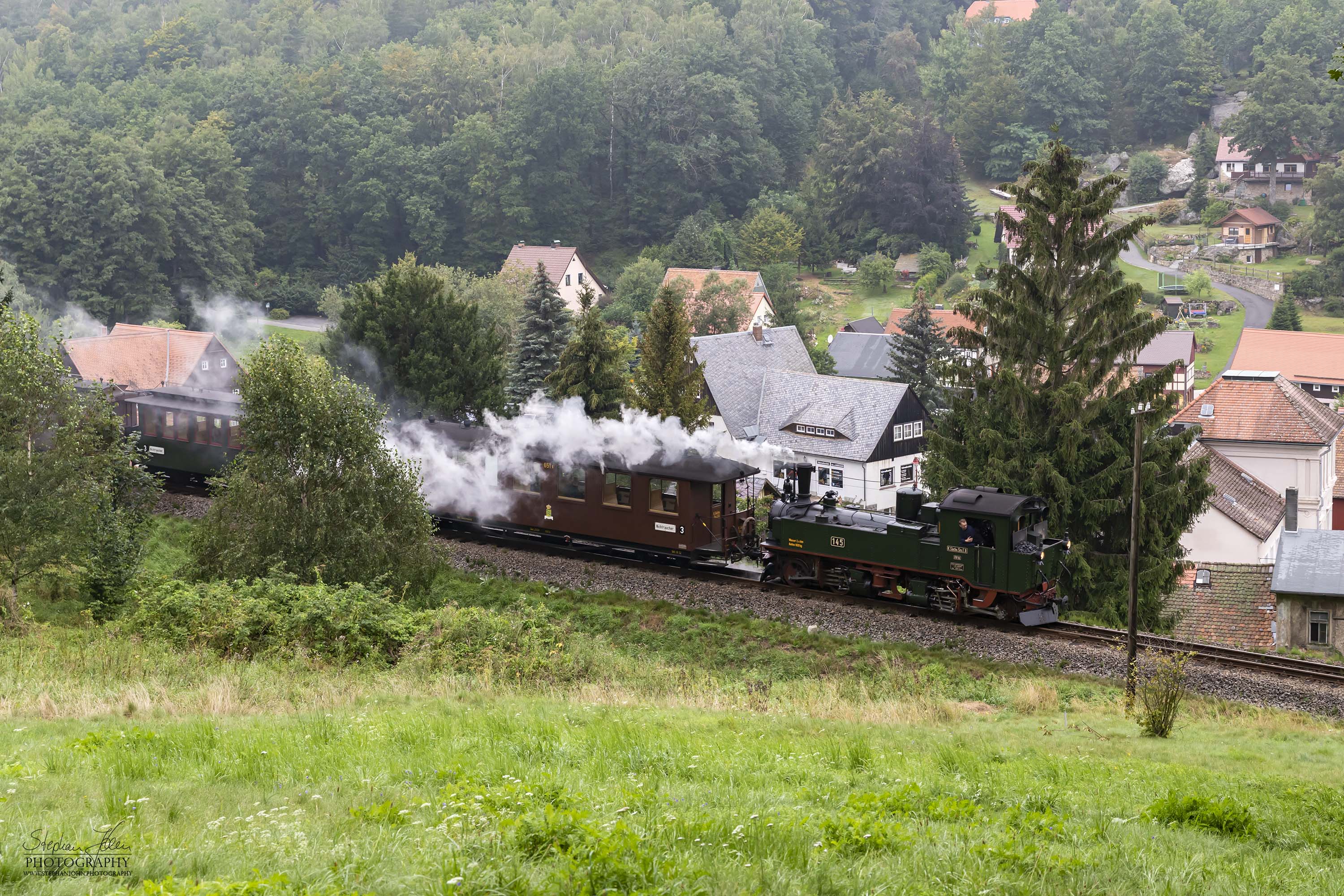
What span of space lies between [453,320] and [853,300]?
187 ft

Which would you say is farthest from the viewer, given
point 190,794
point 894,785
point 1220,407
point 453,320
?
point 1220,407

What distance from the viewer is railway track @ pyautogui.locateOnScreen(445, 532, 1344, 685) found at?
19516 mm

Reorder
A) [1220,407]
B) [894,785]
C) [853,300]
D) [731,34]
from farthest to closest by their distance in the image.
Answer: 1. [731,34]
2. [853,300]
3. [1220,407]
4. [894,785]

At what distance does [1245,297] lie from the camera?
91.8 metres

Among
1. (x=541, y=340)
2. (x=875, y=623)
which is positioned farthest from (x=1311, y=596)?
(x=541, y=340)

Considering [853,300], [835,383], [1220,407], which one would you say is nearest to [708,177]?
[853,300]

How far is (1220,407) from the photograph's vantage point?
44.3 metres

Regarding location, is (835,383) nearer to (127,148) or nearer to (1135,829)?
(1135,829)

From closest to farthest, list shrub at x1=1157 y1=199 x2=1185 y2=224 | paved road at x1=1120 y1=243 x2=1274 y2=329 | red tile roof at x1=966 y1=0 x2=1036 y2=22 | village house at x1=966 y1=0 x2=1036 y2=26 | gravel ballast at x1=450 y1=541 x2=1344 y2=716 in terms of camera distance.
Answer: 1. gravel ballast at x1=450 y1=541 x2=1344 y2=716
2. paved road at x1=1120 y1=243 x2=1274 y2=329
3. shrub at x1=1157 y1=199 x2=1185 y2=224
4. village house at x1=966 y1=0 x2=1036 y2=26
5. red tile roof at x1=966 y1=0 x2=1036 y2=22

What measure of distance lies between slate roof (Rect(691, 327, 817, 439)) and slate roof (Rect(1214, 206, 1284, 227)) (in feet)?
213

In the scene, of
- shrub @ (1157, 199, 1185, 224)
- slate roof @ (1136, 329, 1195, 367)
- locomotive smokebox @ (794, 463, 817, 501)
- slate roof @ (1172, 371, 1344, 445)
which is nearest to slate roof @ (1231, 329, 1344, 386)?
slate roof @ (1136, 329, 1195, 367)

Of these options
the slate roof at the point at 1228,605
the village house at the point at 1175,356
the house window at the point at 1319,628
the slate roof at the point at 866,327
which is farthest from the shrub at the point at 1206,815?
the slate roof at the point at 866,327

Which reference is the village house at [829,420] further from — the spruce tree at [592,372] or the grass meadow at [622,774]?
the grass meadow at [622,774]

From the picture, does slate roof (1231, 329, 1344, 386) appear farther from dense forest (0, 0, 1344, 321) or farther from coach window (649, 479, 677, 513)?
coach window (649, 479, 677, 513)
